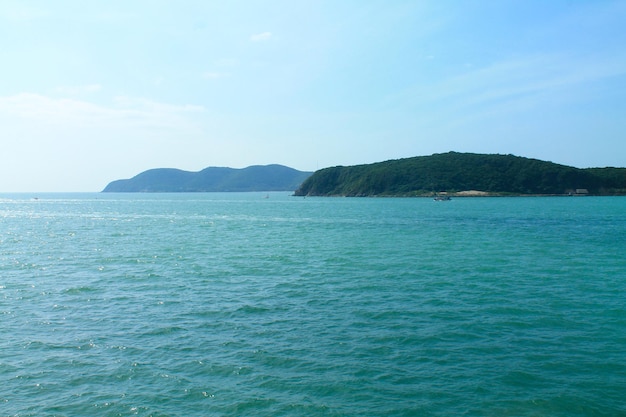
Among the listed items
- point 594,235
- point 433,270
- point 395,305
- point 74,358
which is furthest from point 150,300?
point 594,235

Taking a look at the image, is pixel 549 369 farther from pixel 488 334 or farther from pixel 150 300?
pixel 150 300

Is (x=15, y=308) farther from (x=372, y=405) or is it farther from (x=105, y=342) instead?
(x=372, y=405)

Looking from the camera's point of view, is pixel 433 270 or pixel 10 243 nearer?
pixel 433 270

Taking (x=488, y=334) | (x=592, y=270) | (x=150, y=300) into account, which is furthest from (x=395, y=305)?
(x=592, y=270)

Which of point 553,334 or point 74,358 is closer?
point 74,358

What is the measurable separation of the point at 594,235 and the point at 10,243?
7762cm

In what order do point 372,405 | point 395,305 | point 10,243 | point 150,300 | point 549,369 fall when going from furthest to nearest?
point 10,243
point 150,300
point 395,305
point 549,369
point 372,405

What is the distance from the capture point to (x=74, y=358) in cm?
1884

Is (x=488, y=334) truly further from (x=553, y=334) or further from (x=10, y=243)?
(x=10, y=243)

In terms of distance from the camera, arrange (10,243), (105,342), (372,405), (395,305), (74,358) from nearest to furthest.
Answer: (372,405)
(74,358)
(105,342)
(395,305)
(10,243)

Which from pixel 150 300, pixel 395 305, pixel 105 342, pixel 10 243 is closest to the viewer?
pixel 105 342

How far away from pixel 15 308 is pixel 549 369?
27.5 metres

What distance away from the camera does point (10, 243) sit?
60.9 m

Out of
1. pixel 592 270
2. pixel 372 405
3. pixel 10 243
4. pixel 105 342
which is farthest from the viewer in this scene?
pixel 10 243
